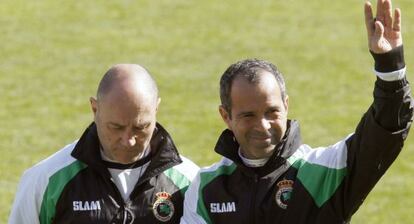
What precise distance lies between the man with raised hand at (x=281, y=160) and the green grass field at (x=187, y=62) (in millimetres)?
4870

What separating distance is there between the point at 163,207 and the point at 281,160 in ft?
2.59

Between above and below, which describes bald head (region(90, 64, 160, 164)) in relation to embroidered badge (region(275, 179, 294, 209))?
above

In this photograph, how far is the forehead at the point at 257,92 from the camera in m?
6.53

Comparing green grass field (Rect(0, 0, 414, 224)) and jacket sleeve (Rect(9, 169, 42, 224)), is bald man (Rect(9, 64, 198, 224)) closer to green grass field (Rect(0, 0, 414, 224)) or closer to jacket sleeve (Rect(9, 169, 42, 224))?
jacket sleeve (Rect(9, 169, 42, 224))

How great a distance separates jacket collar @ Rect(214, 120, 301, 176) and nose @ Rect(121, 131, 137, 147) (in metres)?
0.44

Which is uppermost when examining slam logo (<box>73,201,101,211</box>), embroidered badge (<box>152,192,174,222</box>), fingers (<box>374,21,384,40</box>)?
fingers (<box>374,21,384,40</box>)

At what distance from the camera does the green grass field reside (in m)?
13.1

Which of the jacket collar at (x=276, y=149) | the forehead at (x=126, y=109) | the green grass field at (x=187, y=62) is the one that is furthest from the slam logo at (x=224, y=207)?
the green grass field at (x=187, y=62)

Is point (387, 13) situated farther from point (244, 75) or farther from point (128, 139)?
point (128, 139)

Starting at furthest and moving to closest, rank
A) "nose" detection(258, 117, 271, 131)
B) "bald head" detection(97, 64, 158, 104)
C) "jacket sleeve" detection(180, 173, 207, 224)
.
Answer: "bald head" detection(97, 64, 158, 104), "jacket sleeve" detection(180, 173, 207, 224), "nose" detection(258, 117, 271, 131)

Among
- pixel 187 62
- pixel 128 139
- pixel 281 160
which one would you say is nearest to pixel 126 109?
pixel 128 139

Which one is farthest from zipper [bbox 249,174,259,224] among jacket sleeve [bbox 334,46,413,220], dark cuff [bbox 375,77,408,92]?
dark cuff [bbox 375,77,408,92]

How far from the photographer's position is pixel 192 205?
22.3 ft

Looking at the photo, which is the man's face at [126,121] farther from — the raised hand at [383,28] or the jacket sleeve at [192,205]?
the raised hand at [383,28]
